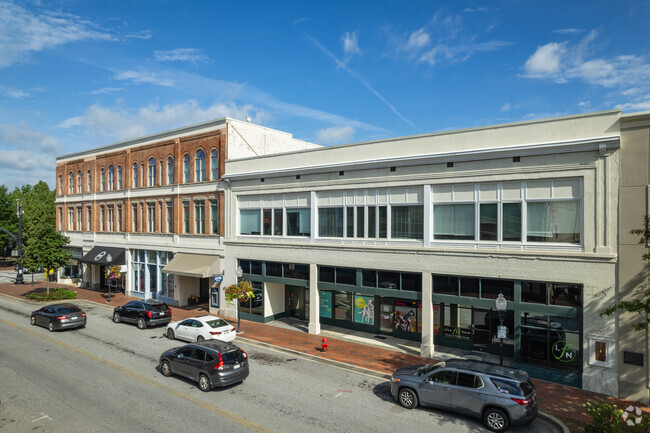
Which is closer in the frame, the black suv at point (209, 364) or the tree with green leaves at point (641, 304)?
the tree with green leaves at point (641, 304)

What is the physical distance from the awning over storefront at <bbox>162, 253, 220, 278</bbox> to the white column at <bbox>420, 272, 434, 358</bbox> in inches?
603

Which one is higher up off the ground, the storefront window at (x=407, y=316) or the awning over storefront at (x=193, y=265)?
the awning over storefront at (x=193, y=265)

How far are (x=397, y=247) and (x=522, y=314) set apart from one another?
652 centimetres

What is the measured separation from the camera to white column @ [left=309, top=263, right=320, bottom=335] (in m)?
24.4

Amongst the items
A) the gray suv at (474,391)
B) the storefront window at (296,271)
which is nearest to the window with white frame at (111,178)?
the storefront window at (296,271)

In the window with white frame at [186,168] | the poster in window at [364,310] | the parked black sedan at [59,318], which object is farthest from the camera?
the window with white frame at [186,168]

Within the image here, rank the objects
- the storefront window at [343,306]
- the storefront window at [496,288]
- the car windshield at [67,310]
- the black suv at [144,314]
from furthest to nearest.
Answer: the black suv at [144,314], the car windshield at [67,310], the storefront window at [343,306], the storefront window at [496,288]

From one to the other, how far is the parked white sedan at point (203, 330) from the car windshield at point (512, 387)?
46.0 feet

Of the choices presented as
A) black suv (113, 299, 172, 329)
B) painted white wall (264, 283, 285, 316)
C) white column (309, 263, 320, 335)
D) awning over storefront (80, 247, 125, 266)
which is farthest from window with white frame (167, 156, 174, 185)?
white column (309, 263, 320, 335)

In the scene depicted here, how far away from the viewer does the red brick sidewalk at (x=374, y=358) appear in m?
14.3

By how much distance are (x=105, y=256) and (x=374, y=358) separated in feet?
97.1

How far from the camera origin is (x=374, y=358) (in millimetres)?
19688

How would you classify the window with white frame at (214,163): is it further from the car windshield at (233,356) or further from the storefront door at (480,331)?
the storefront door at (480,331)

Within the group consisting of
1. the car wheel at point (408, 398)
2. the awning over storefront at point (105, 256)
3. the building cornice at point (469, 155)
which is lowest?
the car wheel at point (408, 398)
